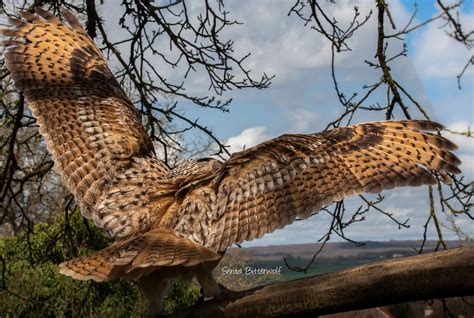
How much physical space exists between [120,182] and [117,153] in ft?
1.17

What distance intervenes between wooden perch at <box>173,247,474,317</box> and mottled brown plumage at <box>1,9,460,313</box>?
353mm

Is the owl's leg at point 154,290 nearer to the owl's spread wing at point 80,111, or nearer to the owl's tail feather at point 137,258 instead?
the owl's tail feather at point 137,258

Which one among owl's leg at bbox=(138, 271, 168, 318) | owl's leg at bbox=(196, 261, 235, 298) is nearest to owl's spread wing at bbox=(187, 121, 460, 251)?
owl's leg at bbox=(196, 261, 235, 298)

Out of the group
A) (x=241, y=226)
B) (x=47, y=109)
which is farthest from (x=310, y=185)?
(x=47, y=109)

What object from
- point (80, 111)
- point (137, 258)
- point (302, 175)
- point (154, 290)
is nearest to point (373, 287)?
point (302, 175)

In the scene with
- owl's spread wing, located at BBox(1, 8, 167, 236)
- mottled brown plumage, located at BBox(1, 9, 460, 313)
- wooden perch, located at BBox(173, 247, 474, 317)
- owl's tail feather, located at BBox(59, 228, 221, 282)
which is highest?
owl's spread wing, located at BBox(1, 8, 167, 236)

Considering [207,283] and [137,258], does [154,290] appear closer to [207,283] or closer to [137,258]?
[207,283]

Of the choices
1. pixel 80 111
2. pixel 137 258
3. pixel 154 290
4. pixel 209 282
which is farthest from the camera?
pixel 80 111

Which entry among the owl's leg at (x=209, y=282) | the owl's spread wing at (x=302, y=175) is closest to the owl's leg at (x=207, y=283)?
the owl's leg at (x=209, y=282)

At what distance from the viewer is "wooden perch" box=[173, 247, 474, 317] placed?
296cm

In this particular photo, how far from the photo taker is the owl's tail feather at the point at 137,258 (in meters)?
3.26

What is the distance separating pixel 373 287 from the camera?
3.03m

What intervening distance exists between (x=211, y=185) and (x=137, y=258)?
0.72 metres

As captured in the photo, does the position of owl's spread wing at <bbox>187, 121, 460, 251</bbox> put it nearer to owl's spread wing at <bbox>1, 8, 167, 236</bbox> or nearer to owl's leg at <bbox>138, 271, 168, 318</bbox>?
owl's leg at <bbox>138, 271, 168, 318</bbox>
